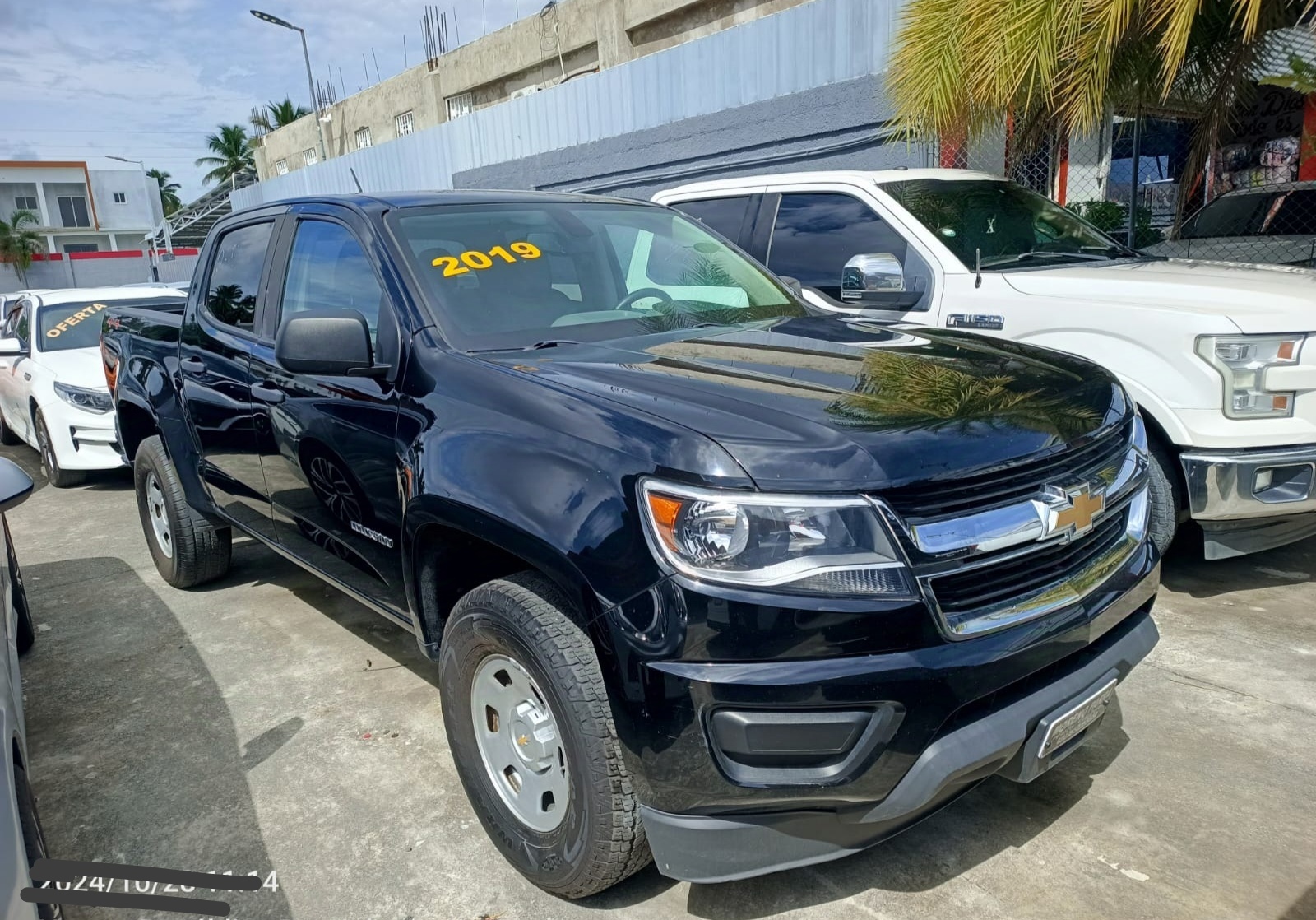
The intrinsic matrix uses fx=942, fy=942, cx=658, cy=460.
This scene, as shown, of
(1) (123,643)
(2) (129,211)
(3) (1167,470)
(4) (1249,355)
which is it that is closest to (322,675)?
(1) (123,643)

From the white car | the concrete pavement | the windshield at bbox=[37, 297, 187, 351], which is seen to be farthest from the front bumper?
the windshield at bbox=[37, 297, 187, 351]

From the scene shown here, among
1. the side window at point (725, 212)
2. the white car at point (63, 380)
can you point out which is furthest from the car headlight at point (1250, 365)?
the white car at point (63, 380)

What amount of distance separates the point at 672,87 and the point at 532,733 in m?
10.8

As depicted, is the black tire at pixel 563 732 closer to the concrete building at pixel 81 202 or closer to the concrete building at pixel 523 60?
the concrete building at pixel 523 60

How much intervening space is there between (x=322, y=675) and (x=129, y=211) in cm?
7028

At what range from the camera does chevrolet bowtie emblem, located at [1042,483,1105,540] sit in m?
2.20

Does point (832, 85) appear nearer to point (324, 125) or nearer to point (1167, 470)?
point (1167, 470)

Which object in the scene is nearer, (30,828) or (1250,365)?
(30,828)

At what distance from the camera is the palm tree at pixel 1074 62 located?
5199mm

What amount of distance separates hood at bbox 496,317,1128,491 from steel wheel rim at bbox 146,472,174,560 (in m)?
3.26

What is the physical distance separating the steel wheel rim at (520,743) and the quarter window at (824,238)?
3.41 m

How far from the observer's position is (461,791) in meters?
3.07

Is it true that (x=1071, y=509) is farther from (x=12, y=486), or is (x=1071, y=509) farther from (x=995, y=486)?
(x=12, y=486)

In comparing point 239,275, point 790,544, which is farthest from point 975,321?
point 239,275
